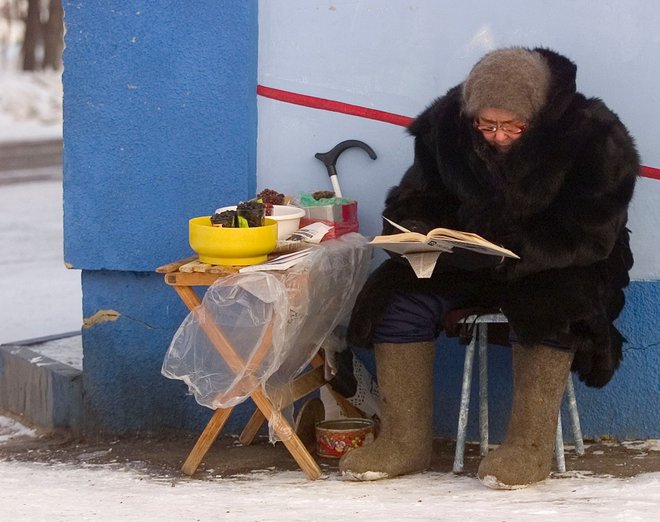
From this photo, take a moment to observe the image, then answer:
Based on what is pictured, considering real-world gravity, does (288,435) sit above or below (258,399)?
below

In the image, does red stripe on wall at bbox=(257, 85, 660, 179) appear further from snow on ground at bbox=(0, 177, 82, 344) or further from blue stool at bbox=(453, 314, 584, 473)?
snow on ground at bbox=(0, 177, 82, 344)

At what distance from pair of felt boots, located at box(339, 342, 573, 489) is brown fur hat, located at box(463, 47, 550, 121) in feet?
2.62

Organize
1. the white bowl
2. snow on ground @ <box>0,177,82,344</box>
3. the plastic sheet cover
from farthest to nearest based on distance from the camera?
1. snow on ground @ <box>0,177,82,344</box>
2. the white bowl
3. the plastic sheet cover

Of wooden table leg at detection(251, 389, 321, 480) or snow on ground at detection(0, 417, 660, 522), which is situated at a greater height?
wooden table leg at detection(251, 389, 321, 480)

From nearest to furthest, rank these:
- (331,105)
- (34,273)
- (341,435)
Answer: (341,435)
(331,105)
(34,273)

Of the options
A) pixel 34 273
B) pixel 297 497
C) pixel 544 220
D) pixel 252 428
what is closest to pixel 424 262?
pixel 544 220

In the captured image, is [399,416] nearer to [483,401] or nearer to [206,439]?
[483,401]

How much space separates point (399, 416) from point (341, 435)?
394 mm

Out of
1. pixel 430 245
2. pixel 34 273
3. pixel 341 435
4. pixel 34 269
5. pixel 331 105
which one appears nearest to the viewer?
pixel 430 245

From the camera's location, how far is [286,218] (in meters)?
4.39

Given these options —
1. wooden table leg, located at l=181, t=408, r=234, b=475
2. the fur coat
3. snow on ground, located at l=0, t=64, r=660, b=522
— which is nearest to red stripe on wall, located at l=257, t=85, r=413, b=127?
the fur coat

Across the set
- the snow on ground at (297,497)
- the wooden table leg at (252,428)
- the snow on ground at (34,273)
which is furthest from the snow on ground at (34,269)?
the snow on ground at (297,497)

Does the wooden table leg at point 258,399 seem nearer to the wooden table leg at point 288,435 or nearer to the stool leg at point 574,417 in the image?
the wooden table leg at point 288,435

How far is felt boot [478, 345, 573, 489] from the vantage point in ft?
12.8
